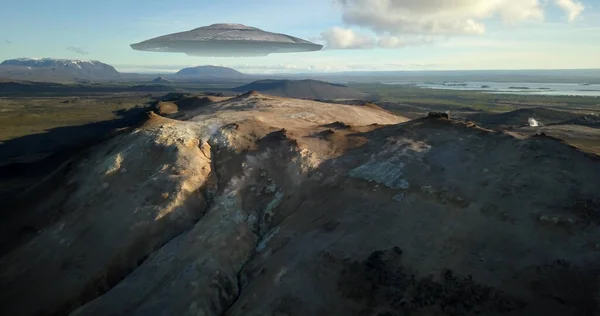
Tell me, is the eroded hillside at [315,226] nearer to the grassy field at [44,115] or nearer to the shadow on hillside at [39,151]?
the shadow on hillside at [39,151]

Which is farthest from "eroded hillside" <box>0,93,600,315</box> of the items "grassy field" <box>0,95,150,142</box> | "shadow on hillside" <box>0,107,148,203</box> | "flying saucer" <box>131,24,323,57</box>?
"grassy field" <box>0,95,150,142</box>

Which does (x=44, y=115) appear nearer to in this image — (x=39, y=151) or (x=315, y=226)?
(x=39, y=151)

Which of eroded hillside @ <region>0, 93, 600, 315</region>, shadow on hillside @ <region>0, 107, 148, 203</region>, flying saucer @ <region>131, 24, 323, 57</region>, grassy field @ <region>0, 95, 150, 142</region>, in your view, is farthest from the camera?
grassy field @ <region>0, 95, 150, 142</region>

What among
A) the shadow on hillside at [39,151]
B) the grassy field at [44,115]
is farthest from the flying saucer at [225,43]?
the grassy field at [44,115]

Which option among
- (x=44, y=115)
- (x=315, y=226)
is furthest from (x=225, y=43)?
(x=44, y=115)

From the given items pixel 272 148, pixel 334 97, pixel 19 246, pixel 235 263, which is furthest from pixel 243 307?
pixel 334 97

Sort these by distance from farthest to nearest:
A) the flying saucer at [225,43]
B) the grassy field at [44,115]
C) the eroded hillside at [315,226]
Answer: the grassy field at [44,115] < the flying saucer at [225,43] < the eroded hillside at [315,226]

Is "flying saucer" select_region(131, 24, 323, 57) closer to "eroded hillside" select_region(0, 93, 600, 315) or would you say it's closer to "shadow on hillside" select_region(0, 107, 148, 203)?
"shadow on hillside" select_region(0, 107, 148, 203)
